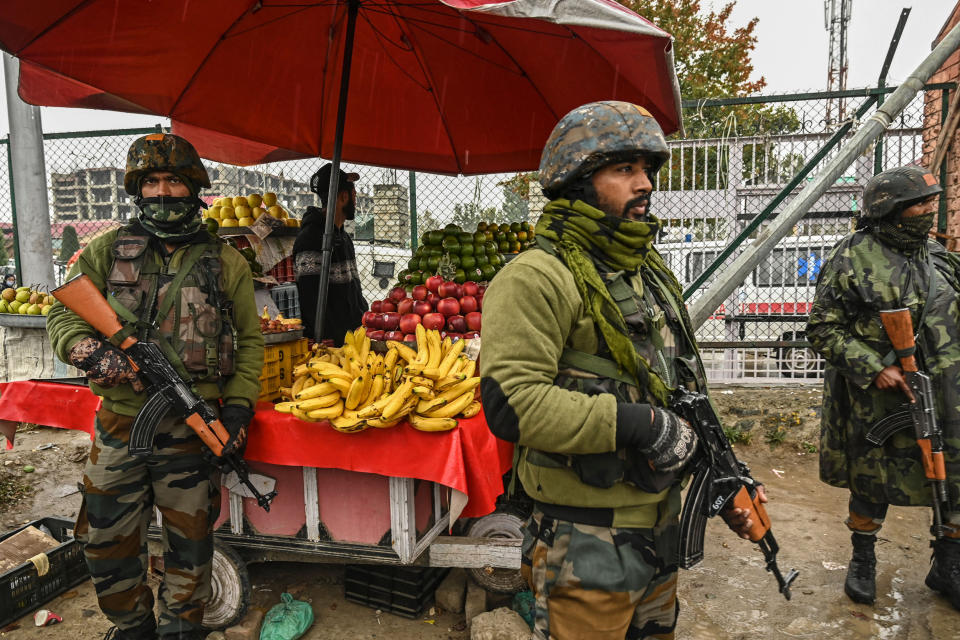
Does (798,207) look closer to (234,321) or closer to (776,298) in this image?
(776,298)

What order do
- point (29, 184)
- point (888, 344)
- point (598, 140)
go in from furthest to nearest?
point (29, 184) < point (888, 344) < point (598, 140)

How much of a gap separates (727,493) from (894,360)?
81.5 inches

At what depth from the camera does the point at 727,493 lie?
6.45 ft

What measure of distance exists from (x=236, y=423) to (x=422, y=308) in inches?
47.8

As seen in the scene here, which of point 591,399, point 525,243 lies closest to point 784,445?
point 525,243

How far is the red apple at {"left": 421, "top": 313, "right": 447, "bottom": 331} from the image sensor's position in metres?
3.57

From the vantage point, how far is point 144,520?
2.89 metres

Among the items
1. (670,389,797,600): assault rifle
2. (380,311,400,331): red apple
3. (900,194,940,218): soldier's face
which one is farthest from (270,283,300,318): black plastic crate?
(900,194,940,218): soldier's face

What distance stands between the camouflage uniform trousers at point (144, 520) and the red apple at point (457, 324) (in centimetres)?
142

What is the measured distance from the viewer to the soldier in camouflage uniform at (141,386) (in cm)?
277

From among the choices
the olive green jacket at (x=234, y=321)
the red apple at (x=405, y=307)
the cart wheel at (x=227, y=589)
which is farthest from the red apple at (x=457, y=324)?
the cart wheel at (x=227, y=589)

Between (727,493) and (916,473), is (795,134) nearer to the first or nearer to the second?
(916,473)

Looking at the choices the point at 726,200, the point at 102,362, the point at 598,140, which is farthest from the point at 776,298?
the point at 102,362

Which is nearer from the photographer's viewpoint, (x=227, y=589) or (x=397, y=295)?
(x=227, y=589)
